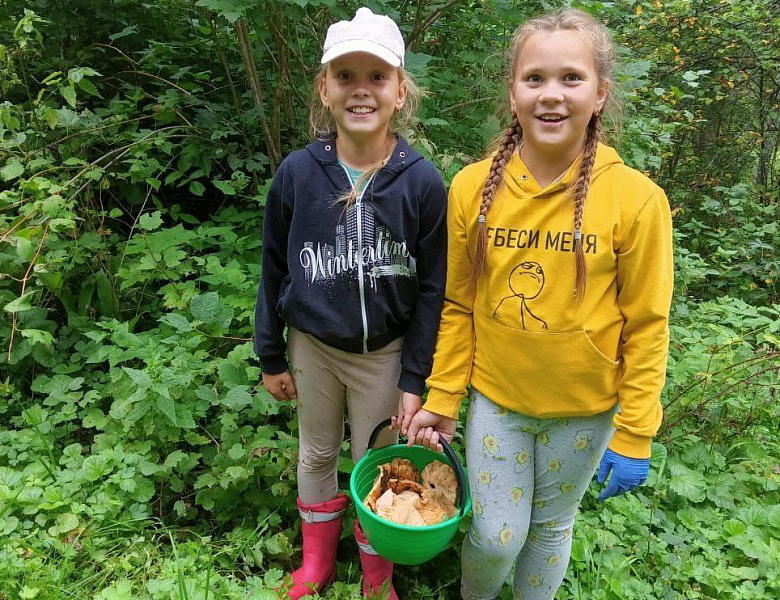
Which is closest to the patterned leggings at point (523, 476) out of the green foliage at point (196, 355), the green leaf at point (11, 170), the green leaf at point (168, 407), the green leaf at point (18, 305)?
the green foliage at point (196, 355)

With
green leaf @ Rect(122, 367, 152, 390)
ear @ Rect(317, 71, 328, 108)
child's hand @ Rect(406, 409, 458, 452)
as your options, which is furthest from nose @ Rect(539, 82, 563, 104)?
green leaf @ Rect(122, 367, 152, 390)

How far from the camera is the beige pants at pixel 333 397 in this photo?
6.10 ft

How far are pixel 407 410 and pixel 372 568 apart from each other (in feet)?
2.28

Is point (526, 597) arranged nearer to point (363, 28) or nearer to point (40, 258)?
point (363, 28)

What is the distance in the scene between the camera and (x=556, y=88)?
142 centimetres

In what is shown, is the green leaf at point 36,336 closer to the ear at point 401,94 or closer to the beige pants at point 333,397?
the beige pants at point 333,397

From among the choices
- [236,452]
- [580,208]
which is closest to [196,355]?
[236,452]

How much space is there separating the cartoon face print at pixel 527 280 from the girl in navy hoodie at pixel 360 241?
0.28 metres

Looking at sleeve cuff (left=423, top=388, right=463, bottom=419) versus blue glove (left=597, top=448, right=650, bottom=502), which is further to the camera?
sleeve cuff (left=423, top=388, right=463, bottom=419)

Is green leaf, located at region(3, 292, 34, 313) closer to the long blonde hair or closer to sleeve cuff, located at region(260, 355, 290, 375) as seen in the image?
sleeve cuff, located at region(260, 355, 290, 375)

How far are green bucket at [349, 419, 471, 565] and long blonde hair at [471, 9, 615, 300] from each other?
606 millimetres

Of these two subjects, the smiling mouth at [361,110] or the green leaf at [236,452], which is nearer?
the smiling mouth at [361,110]

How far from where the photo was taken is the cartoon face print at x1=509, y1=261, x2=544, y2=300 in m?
1.51

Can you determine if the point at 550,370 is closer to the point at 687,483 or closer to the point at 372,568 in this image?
the point at 372,568
